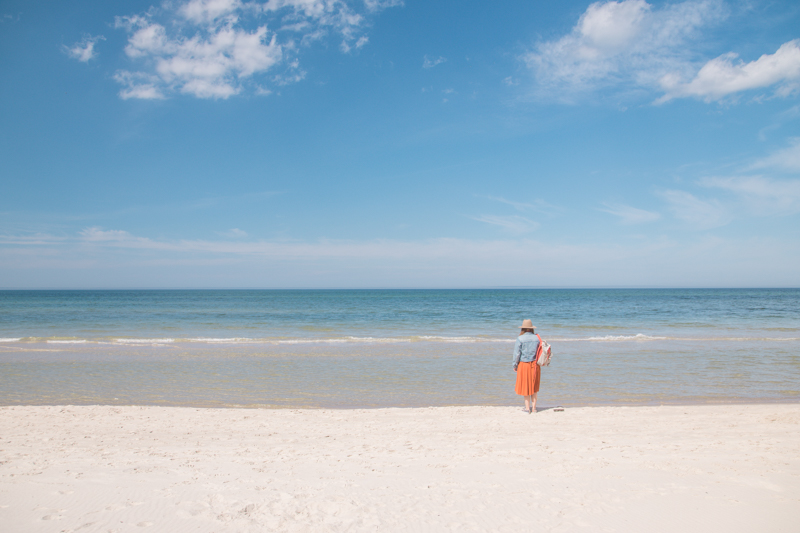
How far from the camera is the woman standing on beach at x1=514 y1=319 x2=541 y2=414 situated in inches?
339

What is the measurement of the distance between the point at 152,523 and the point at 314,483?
1.60m

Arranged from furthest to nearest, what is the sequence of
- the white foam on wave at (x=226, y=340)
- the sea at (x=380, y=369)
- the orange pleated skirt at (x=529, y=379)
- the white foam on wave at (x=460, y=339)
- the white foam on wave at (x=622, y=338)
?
the white foam on wave at (x=622, y=338), the white foam on wave at (x=460, y=339), the white foam on wave at (x=226, y=340), the sea at (x=380, y=369), the orange pleated skirt at (x=529, y=379)

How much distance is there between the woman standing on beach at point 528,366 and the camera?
862cm

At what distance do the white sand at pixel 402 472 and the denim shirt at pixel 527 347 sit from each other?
3.72 feet

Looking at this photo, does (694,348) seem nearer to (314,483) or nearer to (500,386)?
(500,386)

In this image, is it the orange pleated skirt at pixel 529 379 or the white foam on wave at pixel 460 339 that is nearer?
the orange pleated skirt at pixel 529 379

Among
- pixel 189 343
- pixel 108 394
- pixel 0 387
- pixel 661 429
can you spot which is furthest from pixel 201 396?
pixel 189 343

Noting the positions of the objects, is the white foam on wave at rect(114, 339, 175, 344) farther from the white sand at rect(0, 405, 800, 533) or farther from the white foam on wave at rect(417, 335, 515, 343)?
the white sand at rect(0, 405, 800, 533)

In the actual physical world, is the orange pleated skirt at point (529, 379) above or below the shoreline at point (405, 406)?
above

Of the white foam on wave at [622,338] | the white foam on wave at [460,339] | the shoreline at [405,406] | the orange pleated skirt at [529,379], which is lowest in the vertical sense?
the white foam on wave at [460,339]

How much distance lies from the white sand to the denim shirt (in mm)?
1133

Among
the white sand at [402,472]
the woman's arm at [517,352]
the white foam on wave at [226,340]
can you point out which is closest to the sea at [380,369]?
the white foam on wave at [226,340]

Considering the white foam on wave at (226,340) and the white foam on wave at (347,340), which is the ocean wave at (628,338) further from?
the white foam on wave at (226,340)

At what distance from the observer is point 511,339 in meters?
21.3
